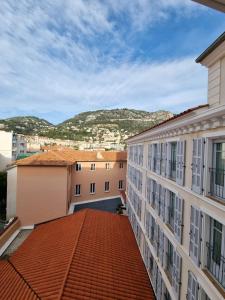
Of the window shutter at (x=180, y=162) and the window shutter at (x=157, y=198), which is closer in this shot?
the window shutter at (x=180, y=162)

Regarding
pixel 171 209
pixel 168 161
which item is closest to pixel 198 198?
pixel 171 209

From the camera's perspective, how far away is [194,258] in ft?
27.2

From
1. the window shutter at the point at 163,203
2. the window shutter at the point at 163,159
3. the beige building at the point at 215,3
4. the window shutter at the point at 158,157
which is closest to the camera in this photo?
the beige building at the point at 215,3

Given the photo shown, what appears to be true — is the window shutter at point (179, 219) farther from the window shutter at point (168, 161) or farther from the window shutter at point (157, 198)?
the window shutter at point (157, 198)

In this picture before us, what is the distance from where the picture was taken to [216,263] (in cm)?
723

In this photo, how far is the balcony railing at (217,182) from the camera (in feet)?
23.5

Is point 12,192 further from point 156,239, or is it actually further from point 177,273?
point 177,273

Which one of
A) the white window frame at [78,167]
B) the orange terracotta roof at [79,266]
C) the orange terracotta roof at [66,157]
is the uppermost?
the orange terracotta roof at [66,157]

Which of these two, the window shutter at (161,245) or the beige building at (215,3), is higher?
the beige building at (215,3)

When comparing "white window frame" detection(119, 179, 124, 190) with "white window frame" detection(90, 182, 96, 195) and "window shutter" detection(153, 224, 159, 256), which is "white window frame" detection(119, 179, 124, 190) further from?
"window shutter" detection(153, 224, 159, 256)

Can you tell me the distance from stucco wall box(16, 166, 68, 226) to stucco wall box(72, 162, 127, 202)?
8710mm

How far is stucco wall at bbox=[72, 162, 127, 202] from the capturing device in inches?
1513

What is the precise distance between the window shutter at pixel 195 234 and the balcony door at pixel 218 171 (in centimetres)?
112

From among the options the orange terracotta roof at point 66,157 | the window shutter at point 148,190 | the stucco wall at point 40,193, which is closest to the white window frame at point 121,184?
the orange terracotta roof at point 66,157
